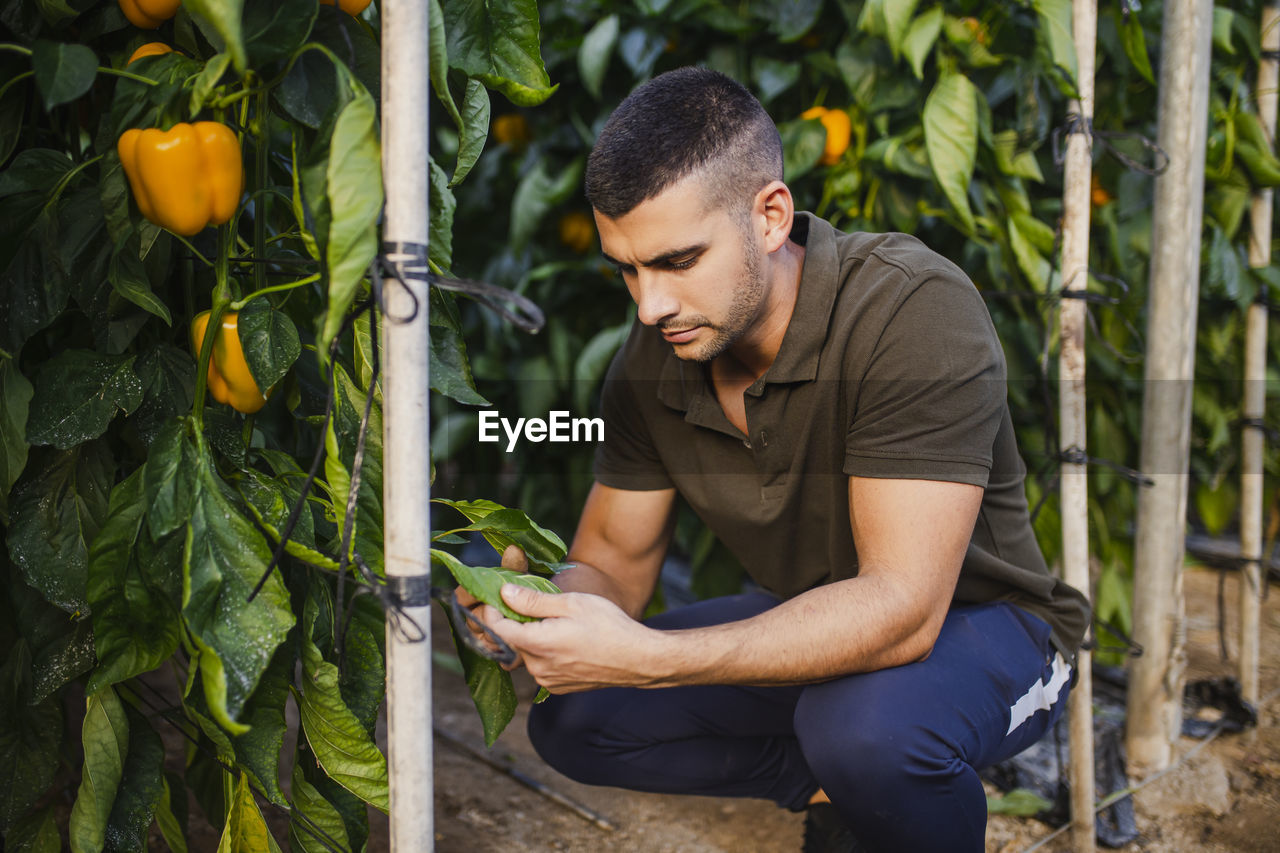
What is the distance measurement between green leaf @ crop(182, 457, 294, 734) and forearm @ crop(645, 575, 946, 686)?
43 centimetres

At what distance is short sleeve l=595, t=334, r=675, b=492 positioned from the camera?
1.50 meters

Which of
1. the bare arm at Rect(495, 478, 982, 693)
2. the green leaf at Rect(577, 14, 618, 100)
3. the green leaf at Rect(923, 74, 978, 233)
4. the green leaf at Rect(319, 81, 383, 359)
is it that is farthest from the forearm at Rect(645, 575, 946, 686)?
the green leaf at Rect(577, 14, 618, 100)

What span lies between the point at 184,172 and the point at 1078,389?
1.29m

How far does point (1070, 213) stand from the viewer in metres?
1.53

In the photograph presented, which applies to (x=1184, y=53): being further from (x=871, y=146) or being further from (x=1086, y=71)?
(x=871, y=146)

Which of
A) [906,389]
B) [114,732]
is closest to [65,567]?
[114,732]

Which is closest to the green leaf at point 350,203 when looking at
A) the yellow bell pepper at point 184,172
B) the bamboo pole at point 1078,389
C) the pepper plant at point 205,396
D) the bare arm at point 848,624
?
the pepper plant at point 205,396

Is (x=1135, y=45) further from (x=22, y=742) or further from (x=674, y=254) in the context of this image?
(x=22, y=742)

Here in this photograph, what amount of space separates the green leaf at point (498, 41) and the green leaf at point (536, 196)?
3.80 feet

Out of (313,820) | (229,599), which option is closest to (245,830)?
(313,820)

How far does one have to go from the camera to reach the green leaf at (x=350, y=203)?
27.5 inches

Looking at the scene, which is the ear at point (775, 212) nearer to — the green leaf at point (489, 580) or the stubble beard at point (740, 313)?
the stubble beard at point (740, 313)

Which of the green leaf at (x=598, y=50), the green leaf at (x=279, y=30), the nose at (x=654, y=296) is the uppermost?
the green leaf at (x=598, y=50)

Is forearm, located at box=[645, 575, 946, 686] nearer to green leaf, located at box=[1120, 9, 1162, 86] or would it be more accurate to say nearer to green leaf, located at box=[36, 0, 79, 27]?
green leaf, located at box=[36, 0, 79, 27]
